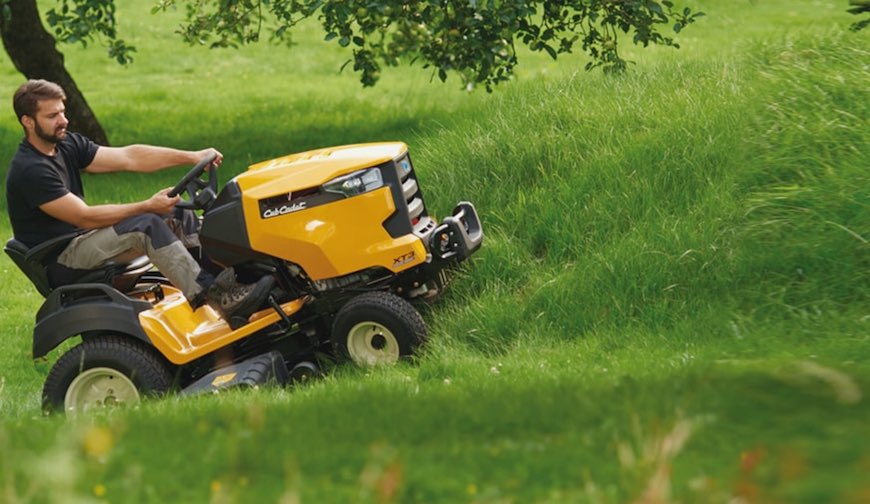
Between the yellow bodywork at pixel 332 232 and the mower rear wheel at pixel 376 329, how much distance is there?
17 cm

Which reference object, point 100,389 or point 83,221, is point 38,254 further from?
point 100,389

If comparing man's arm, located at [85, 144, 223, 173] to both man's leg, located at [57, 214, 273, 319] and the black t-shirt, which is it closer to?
the black t-shirt

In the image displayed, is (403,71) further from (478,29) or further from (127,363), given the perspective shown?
(127,363)

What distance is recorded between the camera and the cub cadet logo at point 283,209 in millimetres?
6117

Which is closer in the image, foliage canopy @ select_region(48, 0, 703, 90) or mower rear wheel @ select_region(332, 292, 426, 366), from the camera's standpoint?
mower rear wheel @ select_region(332, 292, 426, 366)

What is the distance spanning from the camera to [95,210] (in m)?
6.06

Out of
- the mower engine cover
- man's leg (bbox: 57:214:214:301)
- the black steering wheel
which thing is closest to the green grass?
the mower engine cover

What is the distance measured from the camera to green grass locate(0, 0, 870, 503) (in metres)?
3.61

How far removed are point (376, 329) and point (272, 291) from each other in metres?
0.53

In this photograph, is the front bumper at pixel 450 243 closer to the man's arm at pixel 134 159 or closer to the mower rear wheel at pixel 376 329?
the mower rear wheel at pixel 376 329

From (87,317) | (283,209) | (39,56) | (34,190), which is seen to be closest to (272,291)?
(283,209)

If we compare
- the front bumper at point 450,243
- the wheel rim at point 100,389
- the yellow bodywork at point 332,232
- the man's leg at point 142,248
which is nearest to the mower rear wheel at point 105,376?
the wheel rim at point 100,389

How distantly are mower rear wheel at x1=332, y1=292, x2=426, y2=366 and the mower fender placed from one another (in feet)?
2.92

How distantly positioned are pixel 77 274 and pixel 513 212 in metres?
2.57
